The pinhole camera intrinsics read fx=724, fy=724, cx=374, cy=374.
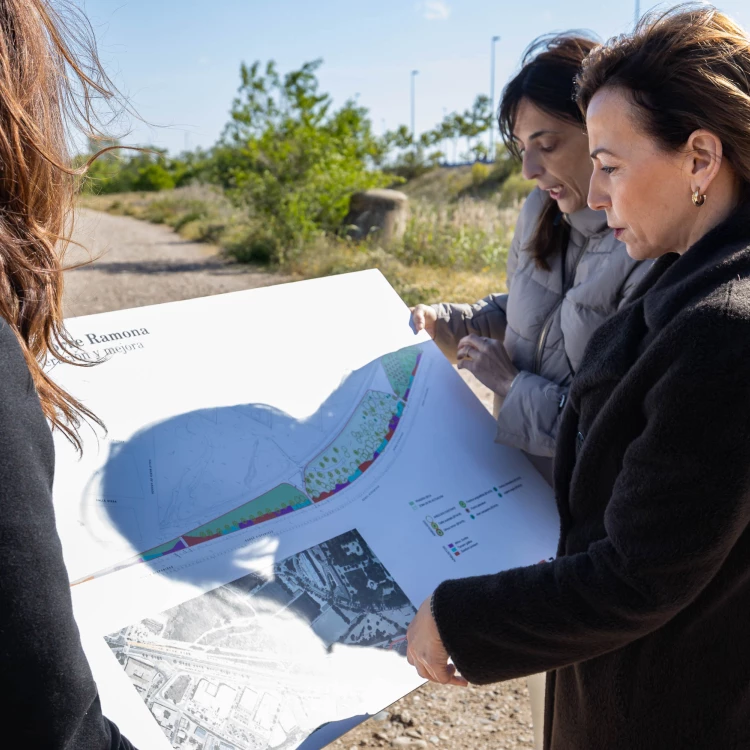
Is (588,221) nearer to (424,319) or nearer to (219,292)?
(424,319)

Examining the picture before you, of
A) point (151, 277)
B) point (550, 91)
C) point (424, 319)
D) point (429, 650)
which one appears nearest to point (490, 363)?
point (424, 319)

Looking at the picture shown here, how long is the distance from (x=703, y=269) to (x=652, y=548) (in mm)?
391

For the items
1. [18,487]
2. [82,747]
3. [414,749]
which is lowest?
[414,749]

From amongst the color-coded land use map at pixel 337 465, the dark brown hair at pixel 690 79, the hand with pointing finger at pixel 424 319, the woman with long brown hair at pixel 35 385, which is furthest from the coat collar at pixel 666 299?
the hand with pointing finger at pixel 424 319

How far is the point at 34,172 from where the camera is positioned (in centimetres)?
89

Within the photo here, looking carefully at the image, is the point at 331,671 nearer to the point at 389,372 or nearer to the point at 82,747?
the point at 82,747

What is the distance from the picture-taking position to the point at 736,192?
1.09 metres

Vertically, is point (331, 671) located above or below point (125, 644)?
below

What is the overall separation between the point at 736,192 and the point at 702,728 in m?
0.82

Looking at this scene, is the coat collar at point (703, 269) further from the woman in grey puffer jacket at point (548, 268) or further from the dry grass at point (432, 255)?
the dry grass at point (432, 255)

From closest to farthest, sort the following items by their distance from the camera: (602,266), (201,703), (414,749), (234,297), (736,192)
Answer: (736,192) < (201,703) < (602,266) < (234,297) < (414,749)

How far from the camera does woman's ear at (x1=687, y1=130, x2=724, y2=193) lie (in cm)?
105

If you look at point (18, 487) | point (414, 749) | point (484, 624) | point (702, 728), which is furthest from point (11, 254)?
point (414, 749)

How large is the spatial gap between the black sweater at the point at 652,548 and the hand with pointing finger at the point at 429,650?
46mm
